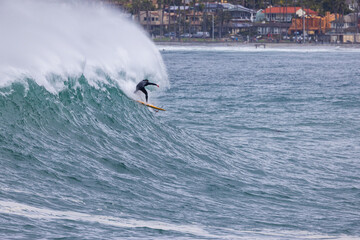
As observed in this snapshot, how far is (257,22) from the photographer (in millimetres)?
185250

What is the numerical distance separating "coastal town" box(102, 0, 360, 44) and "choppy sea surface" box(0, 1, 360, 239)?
148269 millimetres

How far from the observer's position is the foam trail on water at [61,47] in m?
15.1

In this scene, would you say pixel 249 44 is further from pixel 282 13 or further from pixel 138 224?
pixel 138 224

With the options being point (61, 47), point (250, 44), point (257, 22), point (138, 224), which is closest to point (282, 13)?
point (257, 22)

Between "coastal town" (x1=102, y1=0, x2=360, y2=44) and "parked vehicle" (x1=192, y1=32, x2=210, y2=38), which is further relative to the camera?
"parked vehicle" (x1=192, y1=32, x2=210, y2=38)

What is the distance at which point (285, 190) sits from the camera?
13.5 meters

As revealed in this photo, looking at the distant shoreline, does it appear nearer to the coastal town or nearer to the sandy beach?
the sandy beach

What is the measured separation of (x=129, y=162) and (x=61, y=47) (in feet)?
16.4

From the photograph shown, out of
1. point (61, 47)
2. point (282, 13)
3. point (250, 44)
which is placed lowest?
point (250, 44)

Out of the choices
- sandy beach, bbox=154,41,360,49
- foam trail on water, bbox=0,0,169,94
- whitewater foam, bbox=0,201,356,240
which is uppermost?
foam trail on water, bbox=0,0,169,94

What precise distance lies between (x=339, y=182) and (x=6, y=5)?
1095 centimetres

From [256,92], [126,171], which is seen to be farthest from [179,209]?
[256,92]

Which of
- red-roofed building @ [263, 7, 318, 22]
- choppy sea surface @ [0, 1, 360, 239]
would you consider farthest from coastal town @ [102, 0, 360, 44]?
choppy sea surface @ [0, 1, 360, 239]

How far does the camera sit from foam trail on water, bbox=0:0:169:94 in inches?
594
